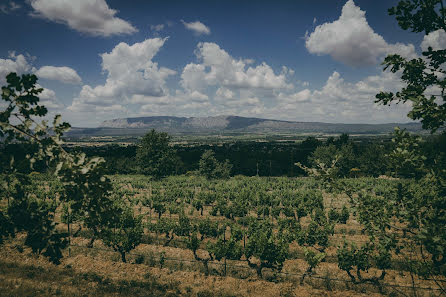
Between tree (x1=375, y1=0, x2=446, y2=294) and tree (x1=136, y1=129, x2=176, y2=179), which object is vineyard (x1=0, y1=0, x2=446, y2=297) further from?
tree (x1=136, y1=129, x2=176, y2=179)

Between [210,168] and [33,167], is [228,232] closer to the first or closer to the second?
[33,167]

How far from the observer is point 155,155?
→ 50531 millimetres

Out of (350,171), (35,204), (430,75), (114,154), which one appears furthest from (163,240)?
(114,154)

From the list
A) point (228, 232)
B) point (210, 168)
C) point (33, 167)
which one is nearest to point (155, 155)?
point (210, 168)

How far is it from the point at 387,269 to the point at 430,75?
54.0ft

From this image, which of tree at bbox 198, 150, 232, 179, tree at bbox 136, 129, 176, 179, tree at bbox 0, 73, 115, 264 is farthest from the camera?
tree at bbox 198, 150, 232, 179

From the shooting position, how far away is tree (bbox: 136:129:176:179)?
50312 millimetres

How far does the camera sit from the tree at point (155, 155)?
50312mm

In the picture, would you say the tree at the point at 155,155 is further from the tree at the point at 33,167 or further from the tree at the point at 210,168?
the tree at the point at 33,167

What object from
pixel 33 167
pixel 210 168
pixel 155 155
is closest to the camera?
pixel 33 167

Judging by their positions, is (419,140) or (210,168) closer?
(419,140)

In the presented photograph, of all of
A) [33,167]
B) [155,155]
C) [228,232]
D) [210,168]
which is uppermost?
[33,167]

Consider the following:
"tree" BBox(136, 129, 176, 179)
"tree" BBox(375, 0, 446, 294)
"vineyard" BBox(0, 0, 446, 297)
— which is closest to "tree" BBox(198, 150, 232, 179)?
"tree" BBox(136, 129, 176, 179)

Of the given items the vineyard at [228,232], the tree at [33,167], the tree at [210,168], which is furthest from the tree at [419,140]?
the tree at [210,168]
